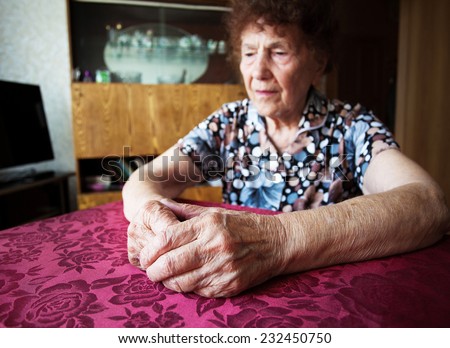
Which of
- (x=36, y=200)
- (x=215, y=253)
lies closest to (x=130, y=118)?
(x=36, y=200)

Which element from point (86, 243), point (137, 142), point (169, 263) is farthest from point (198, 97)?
point (169, 263)

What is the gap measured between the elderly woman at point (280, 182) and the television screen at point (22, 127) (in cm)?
174

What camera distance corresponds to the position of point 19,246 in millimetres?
677

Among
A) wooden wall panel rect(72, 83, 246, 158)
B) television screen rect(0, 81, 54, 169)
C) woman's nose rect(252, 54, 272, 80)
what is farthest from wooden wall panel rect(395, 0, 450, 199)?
television screen rect(0, 81, 54, 169)

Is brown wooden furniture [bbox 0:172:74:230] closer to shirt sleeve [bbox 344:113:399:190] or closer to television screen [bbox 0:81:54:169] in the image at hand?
television screen [bbox 0:81:54:169]

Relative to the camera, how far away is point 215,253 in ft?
1.67

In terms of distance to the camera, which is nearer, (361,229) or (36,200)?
(361,229)

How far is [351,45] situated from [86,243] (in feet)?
16.8

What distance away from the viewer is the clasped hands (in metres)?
0.49

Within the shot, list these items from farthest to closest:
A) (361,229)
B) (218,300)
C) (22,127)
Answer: (22,127), (361,229), (218,300)

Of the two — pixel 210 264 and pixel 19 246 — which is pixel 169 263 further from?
pixel 19 246

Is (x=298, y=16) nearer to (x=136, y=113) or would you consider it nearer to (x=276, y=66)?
(x=276, y=66)

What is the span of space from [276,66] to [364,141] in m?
0.36

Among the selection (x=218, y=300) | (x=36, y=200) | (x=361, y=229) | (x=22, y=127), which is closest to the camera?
(x=218, y=300)
